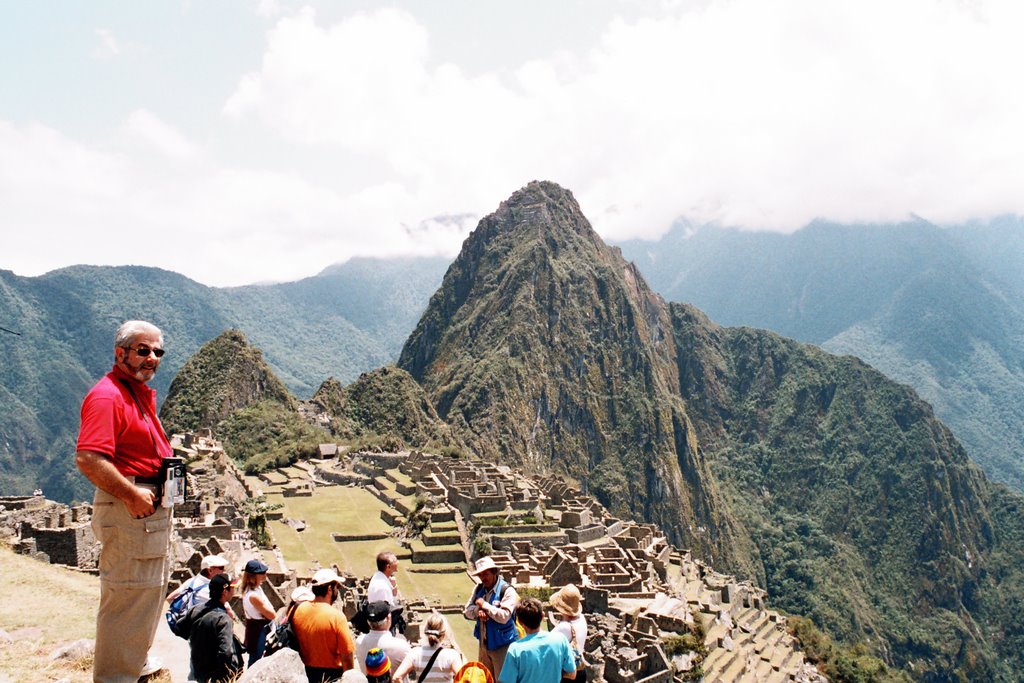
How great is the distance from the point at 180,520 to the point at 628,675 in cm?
1634

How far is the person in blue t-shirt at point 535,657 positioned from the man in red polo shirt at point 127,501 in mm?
3168

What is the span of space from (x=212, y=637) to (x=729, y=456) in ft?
659

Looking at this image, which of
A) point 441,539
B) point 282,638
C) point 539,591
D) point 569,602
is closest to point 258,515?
point 441,539

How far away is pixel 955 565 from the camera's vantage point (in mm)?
141375

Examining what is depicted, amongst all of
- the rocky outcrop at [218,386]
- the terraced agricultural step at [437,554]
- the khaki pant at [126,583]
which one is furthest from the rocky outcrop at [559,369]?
the khaki pant at [126,583]

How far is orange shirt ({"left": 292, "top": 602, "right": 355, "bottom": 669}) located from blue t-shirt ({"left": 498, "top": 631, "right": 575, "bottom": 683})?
1.87 meters

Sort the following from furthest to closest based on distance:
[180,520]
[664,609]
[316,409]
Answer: [316,409], [664,609], [180,520]

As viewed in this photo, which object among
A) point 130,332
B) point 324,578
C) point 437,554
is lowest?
point 437,554

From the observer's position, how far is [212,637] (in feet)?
26.0

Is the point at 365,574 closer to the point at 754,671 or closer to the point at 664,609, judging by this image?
the point at 664,609

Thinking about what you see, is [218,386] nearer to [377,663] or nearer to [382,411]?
[382,411]

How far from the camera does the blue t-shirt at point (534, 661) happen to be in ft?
23.6

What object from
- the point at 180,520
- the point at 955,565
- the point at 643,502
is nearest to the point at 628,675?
the point at 180,520

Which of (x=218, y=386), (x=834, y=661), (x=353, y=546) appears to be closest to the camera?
(x=353, y=546)
